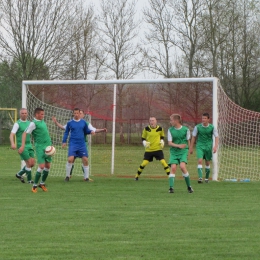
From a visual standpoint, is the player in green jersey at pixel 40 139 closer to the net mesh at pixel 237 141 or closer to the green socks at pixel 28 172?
the green socks at pixel 28 172

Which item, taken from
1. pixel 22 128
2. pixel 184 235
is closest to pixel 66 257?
pixel 184 235

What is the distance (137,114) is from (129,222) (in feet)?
86.1

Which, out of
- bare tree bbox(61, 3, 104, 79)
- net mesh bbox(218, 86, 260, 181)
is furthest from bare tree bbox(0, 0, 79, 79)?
net mesh bbox(218, 86, 260, 181)

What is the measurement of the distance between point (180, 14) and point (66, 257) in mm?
37920

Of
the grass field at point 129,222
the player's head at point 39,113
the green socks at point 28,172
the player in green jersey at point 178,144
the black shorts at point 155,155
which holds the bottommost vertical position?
the grass field at point 129,222

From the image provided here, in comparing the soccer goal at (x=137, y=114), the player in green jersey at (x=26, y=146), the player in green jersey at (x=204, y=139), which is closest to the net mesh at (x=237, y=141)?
the soccer goal at (x=137, y=114)

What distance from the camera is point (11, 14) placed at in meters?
40.4

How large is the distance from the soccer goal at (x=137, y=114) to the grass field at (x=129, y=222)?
3958mm

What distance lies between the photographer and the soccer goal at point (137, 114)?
19328 mm

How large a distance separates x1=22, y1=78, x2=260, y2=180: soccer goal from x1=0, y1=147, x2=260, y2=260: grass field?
156 inches

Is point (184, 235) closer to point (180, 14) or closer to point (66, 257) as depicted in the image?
point (66, 257)

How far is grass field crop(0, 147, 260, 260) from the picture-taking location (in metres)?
7.68

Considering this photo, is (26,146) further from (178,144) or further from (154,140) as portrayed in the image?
(178,144)

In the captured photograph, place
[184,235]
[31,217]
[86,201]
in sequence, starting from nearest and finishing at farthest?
[184,235]
[31,217]
[86,201]
